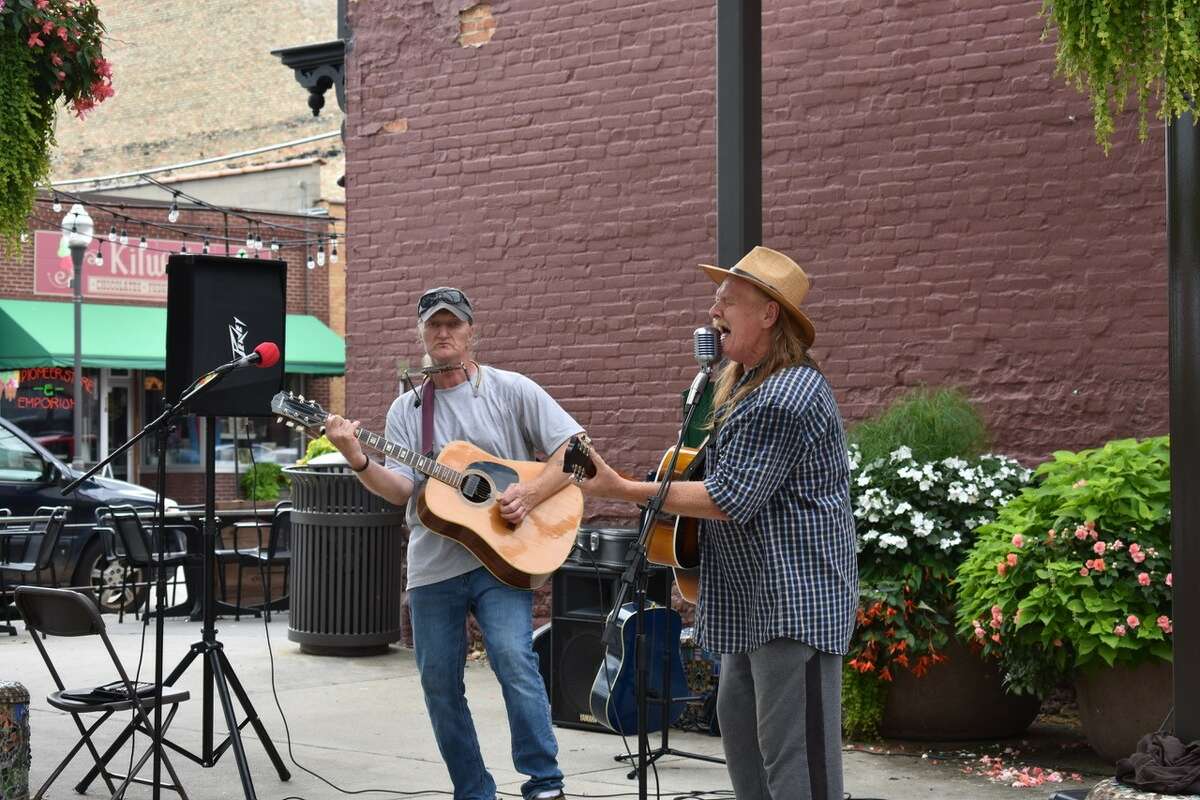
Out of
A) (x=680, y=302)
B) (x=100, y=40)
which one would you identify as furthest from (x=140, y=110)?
(x=100, y=40)

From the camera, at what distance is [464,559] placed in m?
5.41

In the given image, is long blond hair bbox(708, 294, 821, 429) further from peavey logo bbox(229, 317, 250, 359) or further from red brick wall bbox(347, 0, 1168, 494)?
red brick wall bbox(347, 0, 1168, 494)

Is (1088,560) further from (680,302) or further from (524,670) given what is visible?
(680,302)

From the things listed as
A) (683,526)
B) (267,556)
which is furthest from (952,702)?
(267,556)

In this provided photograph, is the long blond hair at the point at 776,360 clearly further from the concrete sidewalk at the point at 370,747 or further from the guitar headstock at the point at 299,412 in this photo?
the concrete sidewalk at the point at 370,747

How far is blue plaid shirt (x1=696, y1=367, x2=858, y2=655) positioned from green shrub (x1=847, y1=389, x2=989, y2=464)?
11.1 ft

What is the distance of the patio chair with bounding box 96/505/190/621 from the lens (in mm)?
12250

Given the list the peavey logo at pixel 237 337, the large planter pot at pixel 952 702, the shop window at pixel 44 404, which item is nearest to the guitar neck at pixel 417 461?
the peavey logo at pixel 237 337

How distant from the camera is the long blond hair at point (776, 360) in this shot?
429 centimetres

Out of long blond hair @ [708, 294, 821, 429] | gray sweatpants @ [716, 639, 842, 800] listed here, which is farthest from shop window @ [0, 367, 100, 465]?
gray sweatpants @ [716, 639, 842, 800]

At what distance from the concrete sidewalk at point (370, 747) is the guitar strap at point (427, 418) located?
1.59 meters

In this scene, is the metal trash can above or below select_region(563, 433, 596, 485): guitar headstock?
below

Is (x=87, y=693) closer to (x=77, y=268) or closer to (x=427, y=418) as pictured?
(x=427, y=418)

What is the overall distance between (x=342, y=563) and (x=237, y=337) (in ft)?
11.7
